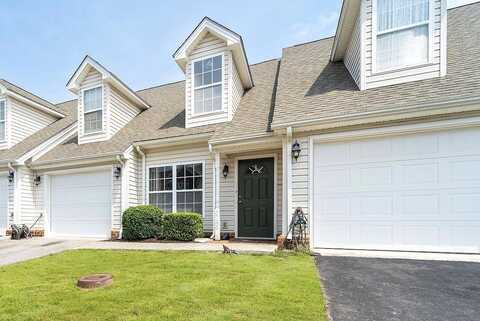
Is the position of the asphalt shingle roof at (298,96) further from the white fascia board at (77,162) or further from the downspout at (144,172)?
the downspout at (144,172)

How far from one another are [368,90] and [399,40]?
4.25 ft

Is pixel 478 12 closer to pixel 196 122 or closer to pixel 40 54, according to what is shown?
pixel 196 122

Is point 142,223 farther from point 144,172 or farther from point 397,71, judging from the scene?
point 397,71

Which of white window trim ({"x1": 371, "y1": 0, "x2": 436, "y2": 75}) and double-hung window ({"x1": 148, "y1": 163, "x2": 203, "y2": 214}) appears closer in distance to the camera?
white window trim ({"x1": 371, "y1": 0, "x2": 436, "y2": 75})

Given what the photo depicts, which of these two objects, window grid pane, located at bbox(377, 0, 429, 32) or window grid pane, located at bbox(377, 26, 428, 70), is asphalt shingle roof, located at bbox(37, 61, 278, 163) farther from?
window grid pane, located at bbox(377, 0, 429, 32)

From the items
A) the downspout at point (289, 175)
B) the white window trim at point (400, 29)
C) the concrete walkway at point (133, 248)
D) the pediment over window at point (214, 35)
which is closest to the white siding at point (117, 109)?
the pediment over window at point (214, 35)

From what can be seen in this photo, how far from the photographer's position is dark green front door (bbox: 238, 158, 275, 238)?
22.9 ft

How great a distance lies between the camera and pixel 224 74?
25.8 ft

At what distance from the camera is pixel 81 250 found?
20.2 feet

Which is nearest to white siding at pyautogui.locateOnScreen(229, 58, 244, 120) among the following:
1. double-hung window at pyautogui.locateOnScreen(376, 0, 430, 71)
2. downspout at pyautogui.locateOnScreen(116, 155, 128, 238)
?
downspout at pyautogui.locateOnScreen(116, 155, 128, 238)

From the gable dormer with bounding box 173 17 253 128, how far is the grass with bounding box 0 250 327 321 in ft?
14.8

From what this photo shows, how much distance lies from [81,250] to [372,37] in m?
8.46

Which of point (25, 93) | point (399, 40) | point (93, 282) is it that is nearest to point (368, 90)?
point (399, 40)

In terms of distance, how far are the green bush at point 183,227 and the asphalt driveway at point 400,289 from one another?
3.42 meters
